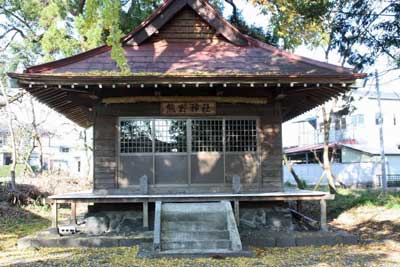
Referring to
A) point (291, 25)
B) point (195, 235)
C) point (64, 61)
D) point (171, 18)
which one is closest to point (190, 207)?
point (195, 235)

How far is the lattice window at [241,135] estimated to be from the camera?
11188 millimetres

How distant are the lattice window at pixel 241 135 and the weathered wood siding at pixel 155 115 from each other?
187mm

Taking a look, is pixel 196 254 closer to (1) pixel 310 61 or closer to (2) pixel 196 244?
(2) pixel 196 244

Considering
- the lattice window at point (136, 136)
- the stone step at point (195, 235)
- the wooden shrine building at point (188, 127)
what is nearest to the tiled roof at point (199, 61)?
the wooden shrine building at point (188, 127)

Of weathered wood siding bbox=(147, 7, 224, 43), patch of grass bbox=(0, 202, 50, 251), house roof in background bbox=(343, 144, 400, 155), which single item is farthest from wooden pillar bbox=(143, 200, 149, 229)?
house roof in background bbox=(343, 144, 400, 155)

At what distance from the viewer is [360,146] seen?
35750 mm

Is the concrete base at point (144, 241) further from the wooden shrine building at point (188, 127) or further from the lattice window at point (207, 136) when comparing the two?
the lattice window at point (207, 136)

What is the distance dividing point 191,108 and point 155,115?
946mm

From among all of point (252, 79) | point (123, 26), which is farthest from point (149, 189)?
point (123, 26)

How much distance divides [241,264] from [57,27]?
49.0ft

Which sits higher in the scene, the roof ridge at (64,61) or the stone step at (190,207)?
the roof ridge at (64,61)

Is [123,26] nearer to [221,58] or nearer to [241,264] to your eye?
[221,58]

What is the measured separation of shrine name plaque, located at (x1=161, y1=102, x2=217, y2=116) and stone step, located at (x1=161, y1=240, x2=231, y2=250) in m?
3.61

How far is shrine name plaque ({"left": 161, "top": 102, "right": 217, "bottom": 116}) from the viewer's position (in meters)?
11.1
